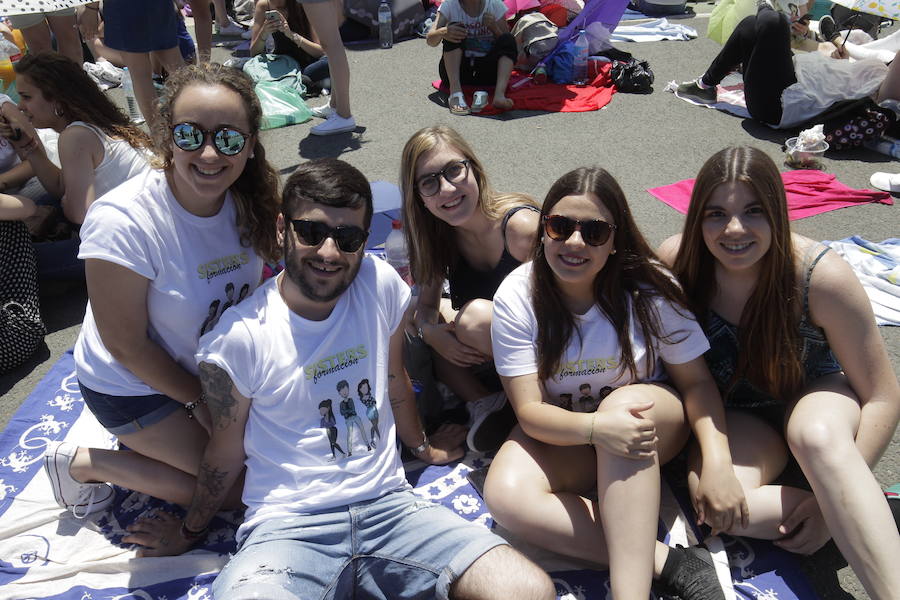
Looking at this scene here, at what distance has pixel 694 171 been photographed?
213 inches

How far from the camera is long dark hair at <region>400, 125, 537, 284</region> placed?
2746mm

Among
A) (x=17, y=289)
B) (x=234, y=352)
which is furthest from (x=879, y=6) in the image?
(x=17, y=289)

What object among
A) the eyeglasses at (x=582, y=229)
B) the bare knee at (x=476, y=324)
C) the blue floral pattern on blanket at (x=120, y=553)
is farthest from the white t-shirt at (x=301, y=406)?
the eyeglasses at (x=582, y=229)

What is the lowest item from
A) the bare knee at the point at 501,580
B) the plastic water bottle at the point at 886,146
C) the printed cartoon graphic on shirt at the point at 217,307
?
the plastic water bottle at the point at 886,146

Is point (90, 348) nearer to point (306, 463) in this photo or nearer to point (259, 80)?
point (306, 463)

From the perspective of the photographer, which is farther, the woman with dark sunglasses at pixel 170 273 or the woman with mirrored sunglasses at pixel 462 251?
the woman with mirrored sunglasses at pixel 462 251

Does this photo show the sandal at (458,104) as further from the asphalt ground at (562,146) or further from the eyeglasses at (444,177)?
the eyeglasses at (444,177)

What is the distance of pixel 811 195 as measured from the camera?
487cm

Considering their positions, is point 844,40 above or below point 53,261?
above

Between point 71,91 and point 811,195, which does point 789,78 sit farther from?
point 71,91

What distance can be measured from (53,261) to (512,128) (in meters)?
Answer: 3.85

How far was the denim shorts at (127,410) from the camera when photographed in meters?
2.49

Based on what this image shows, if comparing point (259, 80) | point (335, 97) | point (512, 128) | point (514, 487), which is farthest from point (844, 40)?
point (514, 487)

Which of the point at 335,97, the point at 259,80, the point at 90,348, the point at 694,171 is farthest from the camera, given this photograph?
the point at 259,80
